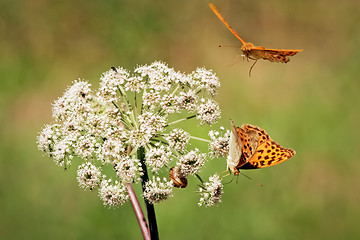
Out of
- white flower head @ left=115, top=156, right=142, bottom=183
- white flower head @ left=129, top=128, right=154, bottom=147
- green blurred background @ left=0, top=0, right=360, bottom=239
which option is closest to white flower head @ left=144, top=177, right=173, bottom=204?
white flower head @ left=115, top=156, right=142, bottom=183

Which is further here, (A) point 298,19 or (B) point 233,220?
(A) point 298,19

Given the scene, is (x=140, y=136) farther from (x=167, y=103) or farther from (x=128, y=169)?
(x=167, y=103)

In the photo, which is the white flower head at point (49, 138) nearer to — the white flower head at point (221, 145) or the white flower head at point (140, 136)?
the white flower head at point (140, 136)

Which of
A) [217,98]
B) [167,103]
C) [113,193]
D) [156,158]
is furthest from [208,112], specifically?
[217,98]

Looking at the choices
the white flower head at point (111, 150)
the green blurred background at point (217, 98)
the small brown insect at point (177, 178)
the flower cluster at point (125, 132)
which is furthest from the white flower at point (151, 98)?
the green blurred background at point (217, 98)

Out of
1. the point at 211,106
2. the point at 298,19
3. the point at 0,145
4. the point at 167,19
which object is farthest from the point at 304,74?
the point at 211,106

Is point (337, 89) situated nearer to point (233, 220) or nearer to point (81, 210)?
point (233, 220)

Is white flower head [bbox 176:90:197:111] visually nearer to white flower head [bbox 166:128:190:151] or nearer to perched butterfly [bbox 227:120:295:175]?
white flower head [bbox 166:128:190:151]
